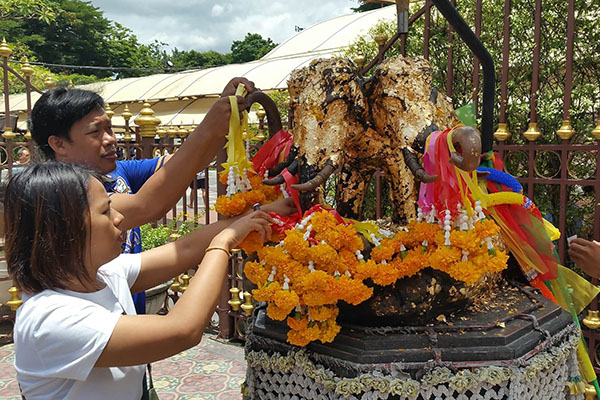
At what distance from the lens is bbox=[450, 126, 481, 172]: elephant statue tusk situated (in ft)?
3.97

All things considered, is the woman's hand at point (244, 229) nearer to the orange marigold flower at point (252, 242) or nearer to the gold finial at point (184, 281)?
the orange marigold flower at point (252, 242)

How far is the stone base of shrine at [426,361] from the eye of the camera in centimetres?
134

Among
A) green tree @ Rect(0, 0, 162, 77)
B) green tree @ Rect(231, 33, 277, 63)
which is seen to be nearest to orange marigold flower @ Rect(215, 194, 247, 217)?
green tree @ Rect(0, 0, 162, 77)

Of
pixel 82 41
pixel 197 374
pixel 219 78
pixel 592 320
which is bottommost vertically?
pixel 197 374

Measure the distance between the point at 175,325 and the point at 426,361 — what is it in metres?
0.67

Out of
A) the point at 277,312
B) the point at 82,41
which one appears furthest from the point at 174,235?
the point at 82,41

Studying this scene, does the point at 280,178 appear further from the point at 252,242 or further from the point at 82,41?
the point at 82,41

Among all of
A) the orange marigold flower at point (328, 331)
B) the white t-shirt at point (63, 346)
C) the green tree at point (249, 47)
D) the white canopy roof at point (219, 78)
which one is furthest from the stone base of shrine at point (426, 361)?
the green tree at point (249, 47)

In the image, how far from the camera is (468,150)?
1.21 m

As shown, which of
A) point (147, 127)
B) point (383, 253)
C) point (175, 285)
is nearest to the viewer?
point (383, 253)

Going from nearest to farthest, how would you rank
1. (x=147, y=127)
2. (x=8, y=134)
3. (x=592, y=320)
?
1. (x=592, y=320)
2. (x=8, y=134)
3. (x=147, y=127)

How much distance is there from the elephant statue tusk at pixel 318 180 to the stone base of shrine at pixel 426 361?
0.44 meters

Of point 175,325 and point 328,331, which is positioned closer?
point 175,325

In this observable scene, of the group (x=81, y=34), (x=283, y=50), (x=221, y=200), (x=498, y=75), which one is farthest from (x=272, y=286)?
(x=81, y=34)
